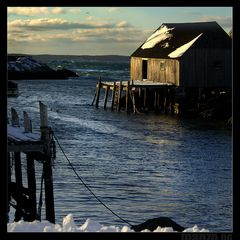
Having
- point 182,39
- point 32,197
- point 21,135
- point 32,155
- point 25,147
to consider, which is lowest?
point 32,197

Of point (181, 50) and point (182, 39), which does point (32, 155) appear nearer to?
point (181, 50)

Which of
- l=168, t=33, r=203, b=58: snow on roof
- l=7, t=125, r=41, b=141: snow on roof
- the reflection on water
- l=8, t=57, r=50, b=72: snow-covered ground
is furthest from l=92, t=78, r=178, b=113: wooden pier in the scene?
l=8, t=57, r=50, b=72: snow-covered ground

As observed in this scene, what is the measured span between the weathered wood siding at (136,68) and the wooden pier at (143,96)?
4.31 feet

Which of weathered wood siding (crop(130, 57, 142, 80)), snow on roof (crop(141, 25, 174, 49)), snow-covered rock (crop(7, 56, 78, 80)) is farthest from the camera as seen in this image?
snow-covered rock (crop(7, 56, 78, 80))

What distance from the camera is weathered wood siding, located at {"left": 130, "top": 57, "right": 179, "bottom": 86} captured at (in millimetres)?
45719

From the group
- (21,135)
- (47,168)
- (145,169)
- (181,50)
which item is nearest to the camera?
(47,168)

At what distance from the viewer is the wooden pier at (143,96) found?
150 feet

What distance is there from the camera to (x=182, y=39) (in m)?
47.3

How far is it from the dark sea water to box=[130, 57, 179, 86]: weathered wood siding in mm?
2905

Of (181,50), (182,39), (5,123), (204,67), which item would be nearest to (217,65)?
(204,67)

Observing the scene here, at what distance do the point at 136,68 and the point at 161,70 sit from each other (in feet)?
13.2

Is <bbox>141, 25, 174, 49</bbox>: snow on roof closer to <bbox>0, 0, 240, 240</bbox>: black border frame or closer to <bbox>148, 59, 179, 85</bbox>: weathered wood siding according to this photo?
<bbox>148, 59, 179, 85</bbox>: weathered wood siding
